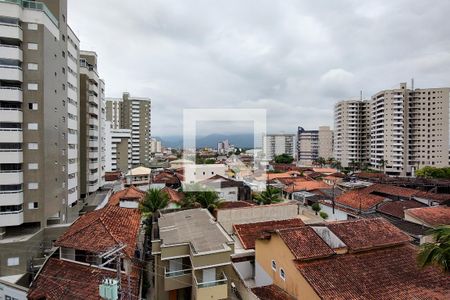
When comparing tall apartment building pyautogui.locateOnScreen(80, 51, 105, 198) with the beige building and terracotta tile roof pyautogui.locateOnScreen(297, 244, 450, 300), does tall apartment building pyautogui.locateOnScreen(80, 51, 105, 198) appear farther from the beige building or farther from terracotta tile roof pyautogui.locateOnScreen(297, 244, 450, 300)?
terracotta tile roof pyautogui.locateOnScreen(297, 244, 450, 300)

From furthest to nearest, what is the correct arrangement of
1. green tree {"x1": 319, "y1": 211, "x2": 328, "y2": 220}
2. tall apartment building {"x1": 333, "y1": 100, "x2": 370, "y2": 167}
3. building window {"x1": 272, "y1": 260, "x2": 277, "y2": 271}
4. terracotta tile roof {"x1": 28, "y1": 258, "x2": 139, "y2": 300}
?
tall apartment building {"x1": 333, "y1": 100, "x2": 370, "y2": 167}, green tree {"x1": 319, "y1": 211, "x2": 328, "y2": 220}, building window {"x1": 272, "y1": 260, "x2": 277, "y2": 271}, terracotta tile roof {"x1": 28, "y1": 258, "x2": 139, "y2": 300}

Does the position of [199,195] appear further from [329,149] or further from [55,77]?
[329,149]

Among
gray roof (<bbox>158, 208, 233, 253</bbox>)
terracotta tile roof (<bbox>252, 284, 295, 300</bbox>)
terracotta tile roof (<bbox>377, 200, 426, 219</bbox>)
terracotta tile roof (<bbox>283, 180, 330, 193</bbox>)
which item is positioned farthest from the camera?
terracotta tile roof (<bbox>283, 180, 330, 193</bbox>)

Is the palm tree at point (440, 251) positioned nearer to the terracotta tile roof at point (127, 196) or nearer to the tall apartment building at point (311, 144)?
the terracotta tile roof at point (127, 196)

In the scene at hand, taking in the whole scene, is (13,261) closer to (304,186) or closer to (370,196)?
(370,196)

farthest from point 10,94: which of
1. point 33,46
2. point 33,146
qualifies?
point 33,46

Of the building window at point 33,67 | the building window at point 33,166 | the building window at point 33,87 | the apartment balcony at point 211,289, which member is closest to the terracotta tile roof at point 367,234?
the apartment balcony at point 211,289

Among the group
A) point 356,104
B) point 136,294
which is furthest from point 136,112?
point 136,294

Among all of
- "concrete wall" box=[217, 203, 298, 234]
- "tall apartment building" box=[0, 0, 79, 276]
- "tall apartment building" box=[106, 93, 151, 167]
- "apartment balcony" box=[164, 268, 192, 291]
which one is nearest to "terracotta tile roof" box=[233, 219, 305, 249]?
"concrete wall" box=[217, 203, 298, 234]
